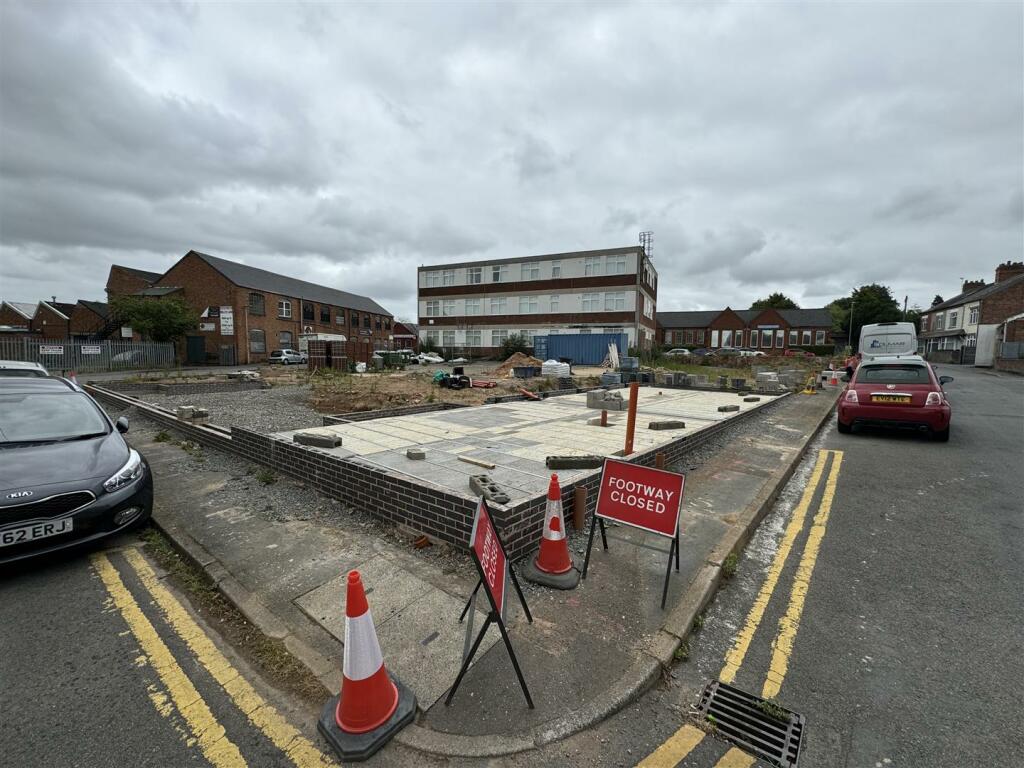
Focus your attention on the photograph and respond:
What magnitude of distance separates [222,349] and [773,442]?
4098 centimetres

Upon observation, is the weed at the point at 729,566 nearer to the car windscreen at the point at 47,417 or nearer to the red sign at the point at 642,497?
the red sign at the point at 642,497

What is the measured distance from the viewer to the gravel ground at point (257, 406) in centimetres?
986

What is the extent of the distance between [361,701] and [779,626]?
9.44 ft

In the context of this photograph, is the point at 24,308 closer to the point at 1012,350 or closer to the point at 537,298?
the point at 537,298

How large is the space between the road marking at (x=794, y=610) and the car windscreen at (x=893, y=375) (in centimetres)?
549

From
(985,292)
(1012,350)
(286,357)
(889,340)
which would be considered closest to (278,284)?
(286,357)

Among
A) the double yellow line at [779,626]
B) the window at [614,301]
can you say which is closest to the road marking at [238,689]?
the double yellow line at [779,626]

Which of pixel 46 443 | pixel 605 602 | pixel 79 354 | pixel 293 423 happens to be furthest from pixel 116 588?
pixel 79 354

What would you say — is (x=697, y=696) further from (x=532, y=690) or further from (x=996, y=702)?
(x=996, y=702)

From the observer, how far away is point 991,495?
18.9 ft

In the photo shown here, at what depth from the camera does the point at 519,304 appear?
45469 mm

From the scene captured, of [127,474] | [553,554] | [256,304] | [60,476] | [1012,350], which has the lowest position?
[553,554]

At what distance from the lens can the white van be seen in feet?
58.9

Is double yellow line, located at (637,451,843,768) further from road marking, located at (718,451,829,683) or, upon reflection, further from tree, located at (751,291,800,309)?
tree, located at (751,291,800,309)
